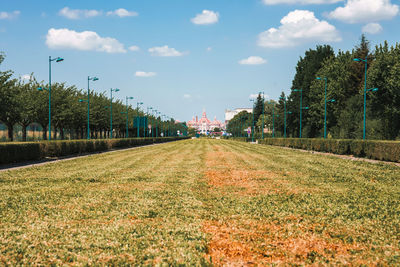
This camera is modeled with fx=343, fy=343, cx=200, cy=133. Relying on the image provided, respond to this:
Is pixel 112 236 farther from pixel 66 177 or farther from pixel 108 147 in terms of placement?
pixel 108 147

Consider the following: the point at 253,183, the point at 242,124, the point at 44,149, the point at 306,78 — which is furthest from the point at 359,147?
the point at 242,124

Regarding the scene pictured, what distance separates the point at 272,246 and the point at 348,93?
62.3 metres

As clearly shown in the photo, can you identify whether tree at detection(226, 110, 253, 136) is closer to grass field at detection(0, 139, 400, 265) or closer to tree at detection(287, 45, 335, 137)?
tree at detection(287, 45, 335, 137)

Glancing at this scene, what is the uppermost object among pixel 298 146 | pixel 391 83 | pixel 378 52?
pixel 378 52

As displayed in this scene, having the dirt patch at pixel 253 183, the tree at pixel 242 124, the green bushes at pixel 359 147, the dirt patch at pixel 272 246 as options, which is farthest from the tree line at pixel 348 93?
the tree at pixel 242 124

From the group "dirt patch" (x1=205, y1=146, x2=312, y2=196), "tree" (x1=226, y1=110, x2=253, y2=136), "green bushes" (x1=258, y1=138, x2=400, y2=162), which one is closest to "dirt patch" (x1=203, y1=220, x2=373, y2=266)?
"dirt patch" (x1=205, y1=146, x2=312, y2=196)

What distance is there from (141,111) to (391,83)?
74924 mm

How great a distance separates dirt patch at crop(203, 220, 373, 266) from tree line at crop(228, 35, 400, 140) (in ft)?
106

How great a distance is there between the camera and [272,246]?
5527 mm

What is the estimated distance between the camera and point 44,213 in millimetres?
7691

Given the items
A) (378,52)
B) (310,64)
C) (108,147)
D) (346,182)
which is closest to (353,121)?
(378,52)

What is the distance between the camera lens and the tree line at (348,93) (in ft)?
142

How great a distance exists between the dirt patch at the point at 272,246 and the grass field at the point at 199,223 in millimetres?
16

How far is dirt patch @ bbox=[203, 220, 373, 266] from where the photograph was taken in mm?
4945
